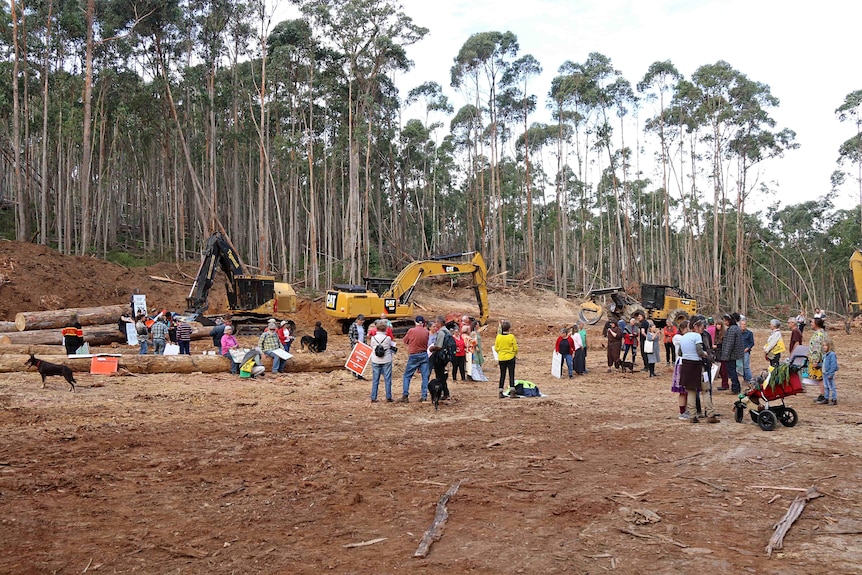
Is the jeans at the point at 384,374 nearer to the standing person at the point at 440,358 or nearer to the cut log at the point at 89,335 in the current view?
the standing person at the point at 440,358

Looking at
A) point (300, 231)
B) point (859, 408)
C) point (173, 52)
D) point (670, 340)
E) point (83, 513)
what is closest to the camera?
point (83, 513)

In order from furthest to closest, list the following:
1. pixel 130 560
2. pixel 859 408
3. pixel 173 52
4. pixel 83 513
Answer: pixel 173 52 < pixel 859 408 < pixel 83 513 < pixel 130 560

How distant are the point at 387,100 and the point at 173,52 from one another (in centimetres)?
1542

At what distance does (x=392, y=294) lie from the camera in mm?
23781

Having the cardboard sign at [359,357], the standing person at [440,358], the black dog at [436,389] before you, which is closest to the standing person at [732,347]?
the standing person at [440,358]

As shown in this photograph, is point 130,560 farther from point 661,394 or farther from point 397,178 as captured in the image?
point 397,178

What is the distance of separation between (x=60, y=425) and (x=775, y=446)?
9325 millimetres

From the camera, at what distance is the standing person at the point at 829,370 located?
34.2 feet

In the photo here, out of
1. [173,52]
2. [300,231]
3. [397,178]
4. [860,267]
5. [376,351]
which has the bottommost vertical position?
[376,351]

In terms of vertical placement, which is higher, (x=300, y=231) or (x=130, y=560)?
(x=300, y=231)

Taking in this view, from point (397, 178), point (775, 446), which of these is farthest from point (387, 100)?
point (775, 446)

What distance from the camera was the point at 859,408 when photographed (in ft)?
33.3

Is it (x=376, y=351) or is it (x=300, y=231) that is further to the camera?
(x=300, y=231)

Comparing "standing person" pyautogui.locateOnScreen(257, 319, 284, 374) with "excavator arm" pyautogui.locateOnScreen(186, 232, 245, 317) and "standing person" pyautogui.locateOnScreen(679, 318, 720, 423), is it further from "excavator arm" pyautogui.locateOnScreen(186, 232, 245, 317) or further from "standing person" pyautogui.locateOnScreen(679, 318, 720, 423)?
"standing person" pyautogui.locateOnScreen(679, 318, 720, 423)
